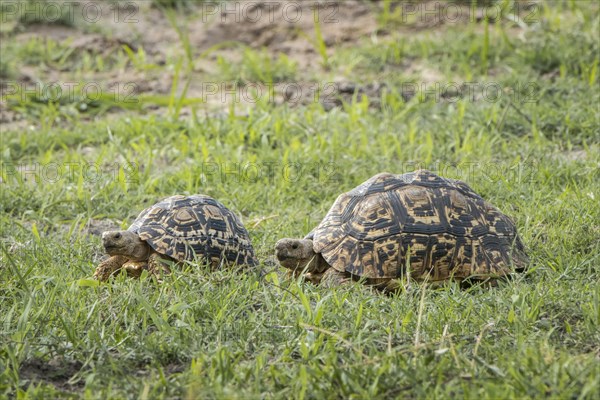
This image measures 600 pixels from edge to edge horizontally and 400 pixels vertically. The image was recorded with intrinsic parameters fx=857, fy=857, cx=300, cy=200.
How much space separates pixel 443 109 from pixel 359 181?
166 cm

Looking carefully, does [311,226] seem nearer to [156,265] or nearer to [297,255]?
[297,255]

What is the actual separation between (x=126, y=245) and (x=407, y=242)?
149 cm

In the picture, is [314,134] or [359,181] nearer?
[359,181]

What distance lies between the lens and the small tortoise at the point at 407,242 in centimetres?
444

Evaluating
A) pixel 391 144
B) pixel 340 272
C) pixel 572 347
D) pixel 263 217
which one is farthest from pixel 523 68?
pixel 572 347

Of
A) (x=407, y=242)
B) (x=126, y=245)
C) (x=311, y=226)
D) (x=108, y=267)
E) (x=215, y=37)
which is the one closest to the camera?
(x=407, y=242)

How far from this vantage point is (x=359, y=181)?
6.30 metres

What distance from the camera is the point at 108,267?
4680mm

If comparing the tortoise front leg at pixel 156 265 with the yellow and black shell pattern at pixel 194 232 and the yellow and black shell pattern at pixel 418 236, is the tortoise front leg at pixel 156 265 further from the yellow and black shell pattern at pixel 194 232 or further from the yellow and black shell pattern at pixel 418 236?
the yellow and black shell pattern at pixel 418 236

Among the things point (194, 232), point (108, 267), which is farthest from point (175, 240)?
point (108, 267)

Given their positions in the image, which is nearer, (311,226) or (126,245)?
(126,245)

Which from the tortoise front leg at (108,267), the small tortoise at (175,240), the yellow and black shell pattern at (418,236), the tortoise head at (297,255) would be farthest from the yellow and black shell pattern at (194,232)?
the yellow and black shell pattern at (418,236)

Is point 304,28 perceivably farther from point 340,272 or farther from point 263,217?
point 340,272

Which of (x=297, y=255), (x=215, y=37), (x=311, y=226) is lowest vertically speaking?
(x=311, y=226)
